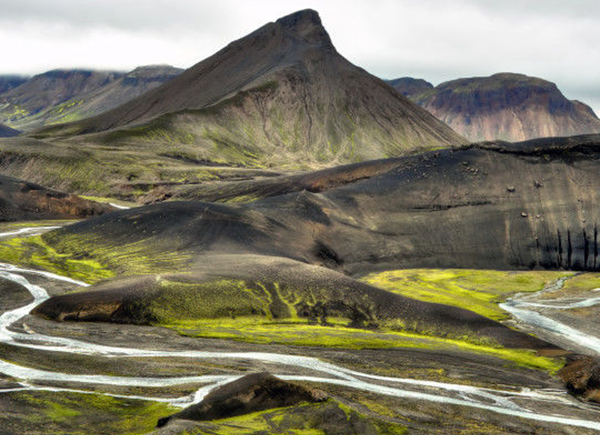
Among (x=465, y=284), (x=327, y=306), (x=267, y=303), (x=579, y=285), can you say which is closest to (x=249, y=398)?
(x=267, y=303)

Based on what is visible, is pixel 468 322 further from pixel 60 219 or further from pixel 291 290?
pixel 60 219

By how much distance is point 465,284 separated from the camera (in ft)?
261

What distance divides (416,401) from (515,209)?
7798 centimetres

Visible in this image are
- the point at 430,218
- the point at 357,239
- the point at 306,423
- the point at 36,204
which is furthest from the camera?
the point at 36,204

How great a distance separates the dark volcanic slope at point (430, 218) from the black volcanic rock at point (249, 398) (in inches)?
1799

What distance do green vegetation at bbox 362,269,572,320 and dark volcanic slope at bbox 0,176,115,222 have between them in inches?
2259

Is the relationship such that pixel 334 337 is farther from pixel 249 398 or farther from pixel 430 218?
pixel 430 218

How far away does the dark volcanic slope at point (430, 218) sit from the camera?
250 feet

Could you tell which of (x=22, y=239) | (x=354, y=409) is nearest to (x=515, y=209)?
(x=22, y=239)

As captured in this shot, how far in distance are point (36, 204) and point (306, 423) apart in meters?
93.3

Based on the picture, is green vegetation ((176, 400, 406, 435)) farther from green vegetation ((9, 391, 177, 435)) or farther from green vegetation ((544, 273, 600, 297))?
green vegetation ((544, 273, 600, 297))

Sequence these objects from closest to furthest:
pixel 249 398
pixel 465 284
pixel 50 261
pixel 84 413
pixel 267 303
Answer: pixel 84 413, pixel 249 398, pixel 267 303, pixel 50 261, pixel 465 284

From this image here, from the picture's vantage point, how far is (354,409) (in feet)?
85.0

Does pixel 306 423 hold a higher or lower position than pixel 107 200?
lower
